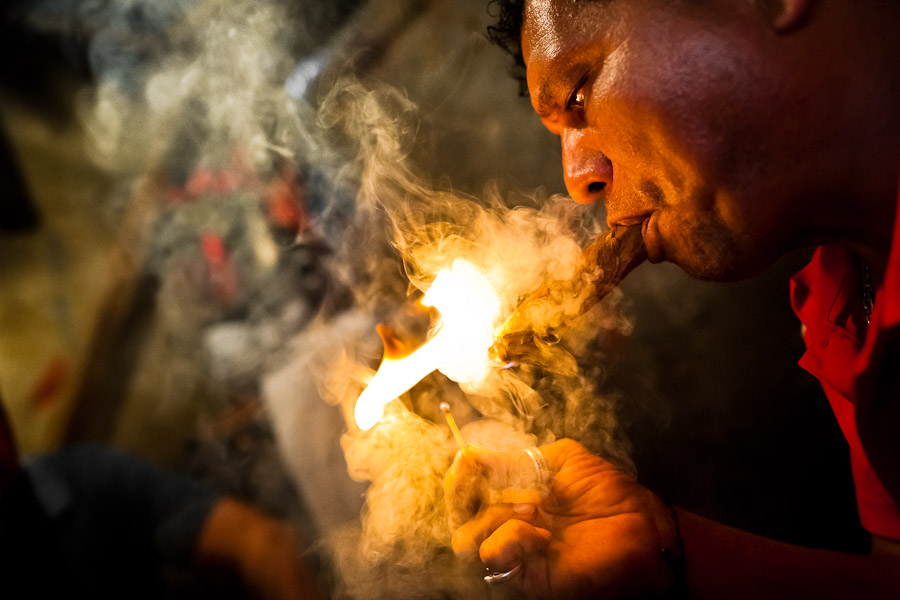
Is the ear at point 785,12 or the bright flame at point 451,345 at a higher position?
the ear at point 785,12

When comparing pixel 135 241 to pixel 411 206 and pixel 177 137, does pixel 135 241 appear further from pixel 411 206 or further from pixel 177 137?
pixel 411 206

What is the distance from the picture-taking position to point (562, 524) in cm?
200

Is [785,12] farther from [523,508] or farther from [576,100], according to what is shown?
[523,508]

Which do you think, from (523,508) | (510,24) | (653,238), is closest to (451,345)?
(523,508)

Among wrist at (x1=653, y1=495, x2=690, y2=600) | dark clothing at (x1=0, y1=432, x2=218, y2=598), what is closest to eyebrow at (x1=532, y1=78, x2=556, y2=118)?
wrist at (x1=653, y1=495, x2=690, y2=600)

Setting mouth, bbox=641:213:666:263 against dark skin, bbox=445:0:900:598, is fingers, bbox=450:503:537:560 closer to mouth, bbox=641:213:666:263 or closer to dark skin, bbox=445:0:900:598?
dark skin, bbox=445:0:900:598

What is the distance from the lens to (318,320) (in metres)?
4.96

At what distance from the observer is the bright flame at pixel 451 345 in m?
2.01

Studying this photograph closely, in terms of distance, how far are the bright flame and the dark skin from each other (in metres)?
0.44

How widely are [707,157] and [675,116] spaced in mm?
176

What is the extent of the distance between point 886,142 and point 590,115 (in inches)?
37.0

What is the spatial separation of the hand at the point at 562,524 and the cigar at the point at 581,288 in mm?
529

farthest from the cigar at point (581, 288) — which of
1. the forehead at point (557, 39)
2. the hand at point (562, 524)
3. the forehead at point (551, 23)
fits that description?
the forehead at point (551, 23)

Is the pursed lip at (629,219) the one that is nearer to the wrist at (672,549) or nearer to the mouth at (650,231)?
the mouth at (650,231)
